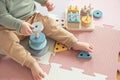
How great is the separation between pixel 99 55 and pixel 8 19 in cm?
40

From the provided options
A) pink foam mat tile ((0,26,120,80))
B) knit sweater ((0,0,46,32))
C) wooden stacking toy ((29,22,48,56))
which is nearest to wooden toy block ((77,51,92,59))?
pink foam mat tile ((0,26,120,80))

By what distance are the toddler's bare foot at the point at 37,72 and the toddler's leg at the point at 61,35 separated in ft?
0.54

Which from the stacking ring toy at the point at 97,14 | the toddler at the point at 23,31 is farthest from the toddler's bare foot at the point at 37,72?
the stacking ring toy at the point at 97,14

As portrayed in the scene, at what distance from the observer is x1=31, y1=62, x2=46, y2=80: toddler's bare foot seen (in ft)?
3.01

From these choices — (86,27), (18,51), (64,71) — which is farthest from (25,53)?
(86,27)

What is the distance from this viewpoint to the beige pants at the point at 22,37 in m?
0.94

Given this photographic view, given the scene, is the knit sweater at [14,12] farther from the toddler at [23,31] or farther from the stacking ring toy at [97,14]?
the stacking ring toy at [97,14]

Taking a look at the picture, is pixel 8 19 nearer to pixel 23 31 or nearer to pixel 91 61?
pixel 23 31

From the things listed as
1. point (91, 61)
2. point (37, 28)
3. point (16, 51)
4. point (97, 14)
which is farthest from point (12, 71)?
point (97, 14)

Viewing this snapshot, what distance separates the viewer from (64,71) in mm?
957

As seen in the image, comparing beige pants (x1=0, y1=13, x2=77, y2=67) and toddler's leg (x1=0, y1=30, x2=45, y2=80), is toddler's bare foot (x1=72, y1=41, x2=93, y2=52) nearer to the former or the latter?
beige pants (x1=0, y1=13, x2=77, y2=67)

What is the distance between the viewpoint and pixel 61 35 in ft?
3.34

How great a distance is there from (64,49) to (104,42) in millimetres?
179

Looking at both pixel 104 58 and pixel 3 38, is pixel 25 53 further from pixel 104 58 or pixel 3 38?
pixel 104 58
